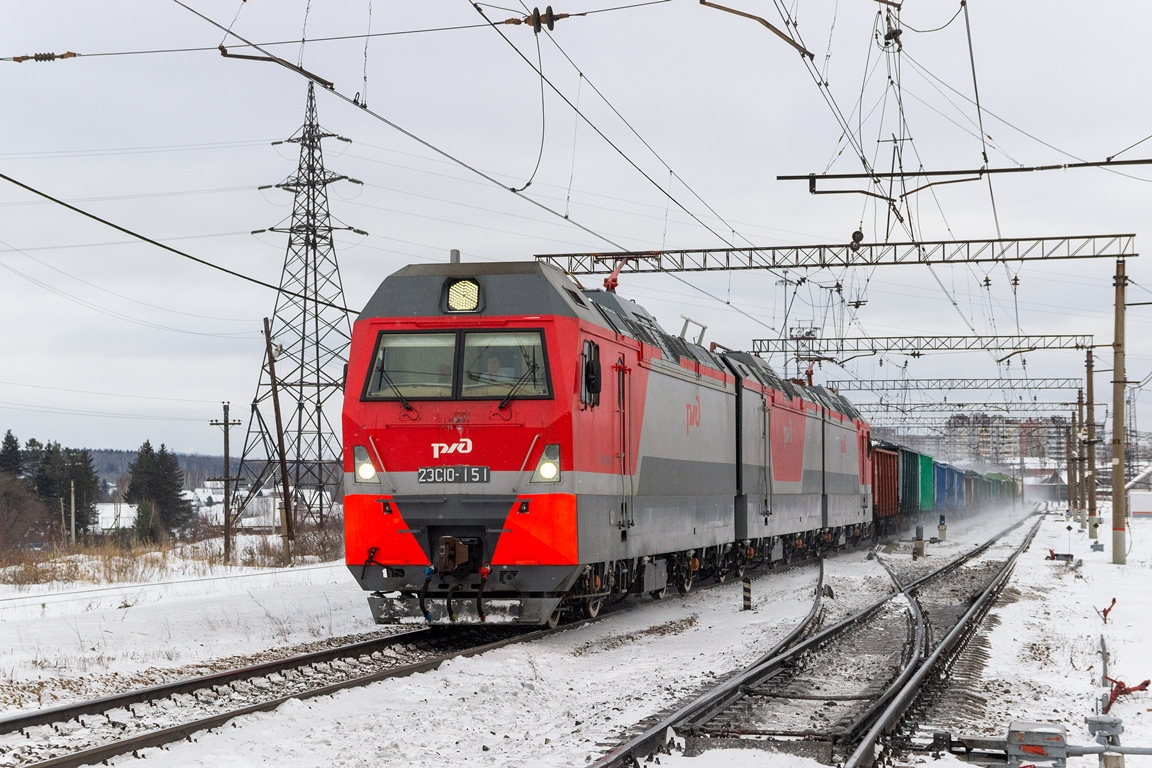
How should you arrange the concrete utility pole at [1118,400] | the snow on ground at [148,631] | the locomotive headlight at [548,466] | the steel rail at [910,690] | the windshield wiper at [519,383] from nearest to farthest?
the steel rail at [910,690] < the snow on ground at [148,631] < the locomotive headlight at [548,466] < the windshield wiper at [519,383] < the concrete utility pole at [1118,400]

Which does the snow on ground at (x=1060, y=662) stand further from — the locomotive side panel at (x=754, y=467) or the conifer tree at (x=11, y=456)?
the conifer tree at (x=11, y=456)

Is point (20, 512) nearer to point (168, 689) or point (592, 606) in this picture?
point (592, 606)

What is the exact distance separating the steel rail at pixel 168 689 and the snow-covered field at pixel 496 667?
1.16 metres

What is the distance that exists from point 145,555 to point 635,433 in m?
19.5

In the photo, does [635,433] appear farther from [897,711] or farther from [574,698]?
[897,711]

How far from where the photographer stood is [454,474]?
12547 millimetres

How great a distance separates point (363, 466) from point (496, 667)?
2.95 meters

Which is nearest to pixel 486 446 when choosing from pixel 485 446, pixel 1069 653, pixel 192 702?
pixel 485 446

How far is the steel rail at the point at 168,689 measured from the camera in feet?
27.1

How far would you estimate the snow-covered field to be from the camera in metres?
8.16

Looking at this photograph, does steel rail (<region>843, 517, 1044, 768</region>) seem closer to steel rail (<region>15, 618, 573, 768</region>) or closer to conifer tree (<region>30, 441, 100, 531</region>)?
steel rail (<region>15, 618, 573, 768</region>)

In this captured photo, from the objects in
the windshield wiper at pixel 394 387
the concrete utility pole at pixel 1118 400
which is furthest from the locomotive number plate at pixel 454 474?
the concrete utility pole at pixel 1118 400

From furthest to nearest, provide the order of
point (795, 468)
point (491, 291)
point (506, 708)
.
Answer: point (795, 468), point (491, 291), point (506, 708)

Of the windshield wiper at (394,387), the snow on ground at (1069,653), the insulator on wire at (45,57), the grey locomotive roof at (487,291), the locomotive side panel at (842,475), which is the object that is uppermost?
the insulator on wire at (45,57)
